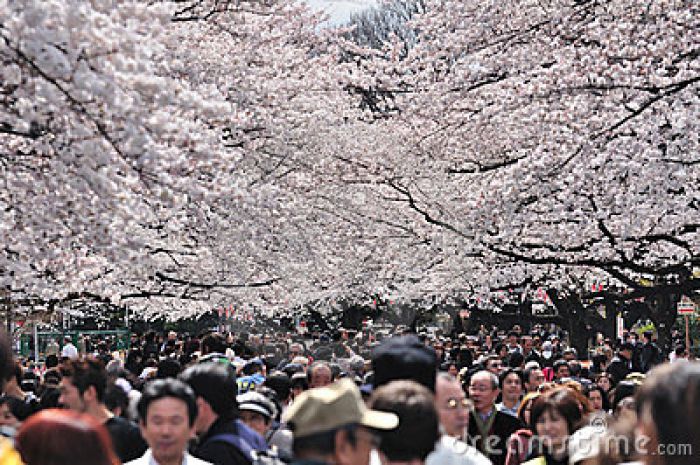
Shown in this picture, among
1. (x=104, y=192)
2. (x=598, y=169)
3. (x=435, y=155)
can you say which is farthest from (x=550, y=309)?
(x=104, y=192)

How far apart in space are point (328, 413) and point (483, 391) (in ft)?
14.4

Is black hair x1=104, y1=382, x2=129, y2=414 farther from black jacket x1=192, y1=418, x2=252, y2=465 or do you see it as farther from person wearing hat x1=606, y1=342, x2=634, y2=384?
person wearing hat x1=606, y1=342, x2=634, y2=384

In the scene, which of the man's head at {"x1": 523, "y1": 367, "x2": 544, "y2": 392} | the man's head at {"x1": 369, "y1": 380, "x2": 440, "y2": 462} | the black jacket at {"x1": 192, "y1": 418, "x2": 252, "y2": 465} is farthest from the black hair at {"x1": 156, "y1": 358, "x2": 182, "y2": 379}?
the man's head at {"x1": 369, "y1": 380, "x2": 440, "y2": 462}

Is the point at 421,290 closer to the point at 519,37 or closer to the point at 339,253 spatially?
the point at 339,253

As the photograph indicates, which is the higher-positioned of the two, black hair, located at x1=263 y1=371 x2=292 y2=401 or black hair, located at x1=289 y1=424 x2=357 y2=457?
black hair, located at x1=263 y1=371 x2=292 y2=401

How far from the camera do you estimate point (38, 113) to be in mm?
7312

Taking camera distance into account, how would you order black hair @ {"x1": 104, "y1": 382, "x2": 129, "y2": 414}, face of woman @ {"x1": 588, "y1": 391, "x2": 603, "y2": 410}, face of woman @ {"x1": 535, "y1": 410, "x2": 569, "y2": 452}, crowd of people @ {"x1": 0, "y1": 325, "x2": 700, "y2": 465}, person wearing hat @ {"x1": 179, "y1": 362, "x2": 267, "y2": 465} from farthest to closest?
face of woman @ {"x1": 588, "y1": 391, "x2": 603, "y2": 410}, black hair @ {"x1": 104, "y1": 382, "x2": 129, "y2": 414}, face of woman @ {"x1": 535, "y1": 410, "x2": 569, "y2": 452}, person wearing hat @ {"x1": 179, "y1": 362, "x2": 267, "y2": 465}, crowd of people @ {"x1": 0, "y1": 325, "x2": 700, "y2": 465}

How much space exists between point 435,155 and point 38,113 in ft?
42.6

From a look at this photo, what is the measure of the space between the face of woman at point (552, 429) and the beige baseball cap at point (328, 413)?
2.78 m

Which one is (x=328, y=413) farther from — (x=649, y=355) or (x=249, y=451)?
(x=649, y=355)

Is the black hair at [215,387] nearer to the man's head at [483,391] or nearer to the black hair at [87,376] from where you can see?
the black hair at [87,376]

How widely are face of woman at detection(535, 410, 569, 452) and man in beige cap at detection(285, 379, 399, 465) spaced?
282 cm

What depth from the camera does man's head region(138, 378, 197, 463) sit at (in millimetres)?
5520

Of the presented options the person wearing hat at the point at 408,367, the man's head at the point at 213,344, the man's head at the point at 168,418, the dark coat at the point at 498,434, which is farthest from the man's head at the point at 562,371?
the man's head at the point at 168,418
